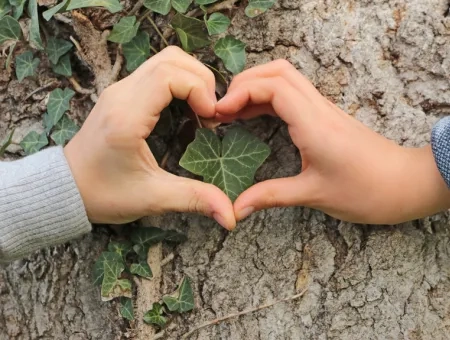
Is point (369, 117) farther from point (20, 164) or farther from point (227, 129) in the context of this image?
point (20, 164)

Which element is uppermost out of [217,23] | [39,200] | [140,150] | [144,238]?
[217,23]

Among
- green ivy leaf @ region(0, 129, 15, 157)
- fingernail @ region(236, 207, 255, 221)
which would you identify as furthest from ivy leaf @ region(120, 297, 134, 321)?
green ivy leaf @ region(0, 129, 15, 157)

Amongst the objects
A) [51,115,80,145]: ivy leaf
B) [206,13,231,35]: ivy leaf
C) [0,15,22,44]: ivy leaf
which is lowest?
[51,115,80,145]: ivy leaf

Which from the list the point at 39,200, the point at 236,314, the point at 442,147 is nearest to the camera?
the point at 442,147

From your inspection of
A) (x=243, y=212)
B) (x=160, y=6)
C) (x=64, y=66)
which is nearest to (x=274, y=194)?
(x=243, y=212)

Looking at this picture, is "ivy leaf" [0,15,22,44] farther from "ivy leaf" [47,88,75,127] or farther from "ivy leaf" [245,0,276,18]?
"ivy leaf" [245,0,276,18]

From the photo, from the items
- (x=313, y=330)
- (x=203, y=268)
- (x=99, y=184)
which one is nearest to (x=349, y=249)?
(x=313, y=330)

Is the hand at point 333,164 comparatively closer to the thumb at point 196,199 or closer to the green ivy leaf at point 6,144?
the thumb at point 196,199

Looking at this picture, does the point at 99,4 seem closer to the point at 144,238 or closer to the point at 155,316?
the point at 144,238
